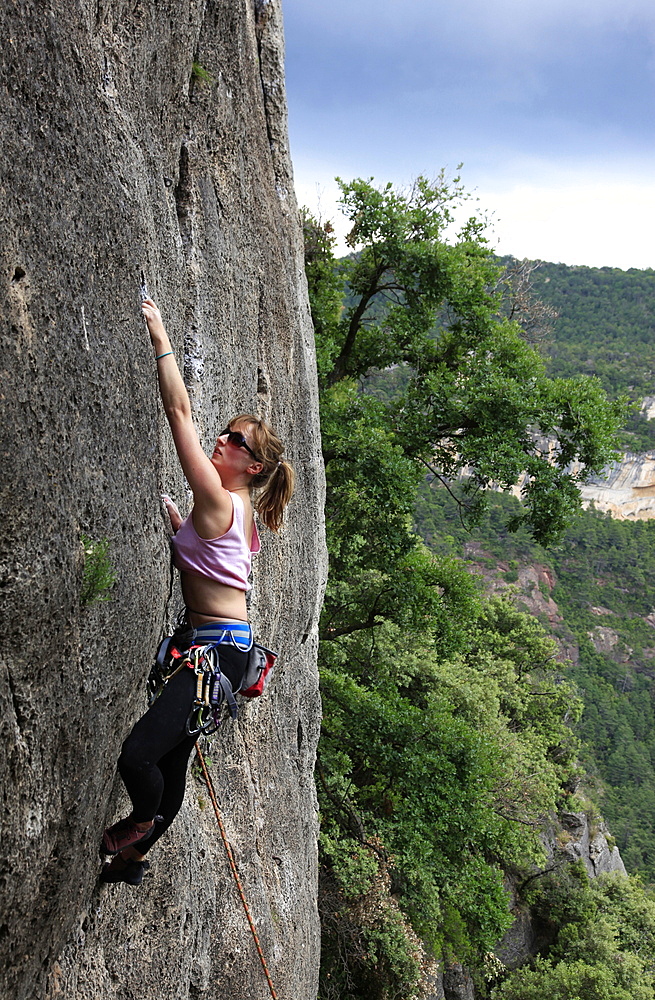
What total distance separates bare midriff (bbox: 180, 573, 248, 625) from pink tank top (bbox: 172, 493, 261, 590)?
0.04m

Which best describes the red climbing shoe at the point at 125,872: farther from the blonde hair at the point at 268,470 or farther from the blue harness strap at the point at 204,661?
the blonde hair at the point at 268,470

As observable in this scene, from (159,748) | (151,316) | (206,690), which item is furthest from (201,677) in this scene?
(151,316)

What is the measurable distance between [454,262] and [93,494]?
11360 mm

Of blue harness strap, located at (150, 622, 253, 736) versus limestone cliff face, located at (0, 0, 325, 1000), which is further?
blue harness strap, located at (150, 622, 253, 736)

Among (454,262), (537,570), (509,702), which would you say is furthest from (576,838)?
(537,570)

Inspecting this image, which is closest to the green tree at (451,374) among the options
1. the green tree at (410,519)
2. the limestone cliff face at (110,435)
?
the green tree at (410,519)

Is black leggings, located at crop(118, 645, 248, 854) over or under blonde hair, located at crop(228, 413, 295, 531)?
under

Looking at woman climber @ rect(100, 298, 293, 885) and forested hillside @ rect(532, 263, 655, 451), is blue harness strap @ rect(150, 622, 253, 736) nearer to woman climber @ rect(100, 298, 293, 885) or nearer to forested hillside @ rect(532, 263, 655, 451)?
woman climber @ rect(100, 298, 293, 885)

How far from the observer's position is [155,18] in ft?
13.6

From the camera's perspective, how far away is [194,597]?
371 centimetres

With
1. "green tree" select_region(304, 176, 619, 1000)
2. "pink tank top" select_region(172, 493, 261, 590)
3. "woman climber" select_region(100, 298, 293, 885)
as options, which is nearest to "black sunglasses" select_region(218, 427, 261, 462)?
"woman climber" select_region(100, 298, 293, 885)

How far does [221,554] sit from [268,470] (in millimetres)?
486

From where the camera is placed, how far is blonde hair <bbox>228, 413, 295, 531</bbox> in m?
3.67

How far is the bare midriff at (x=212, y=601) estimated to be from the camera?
3666 mm
